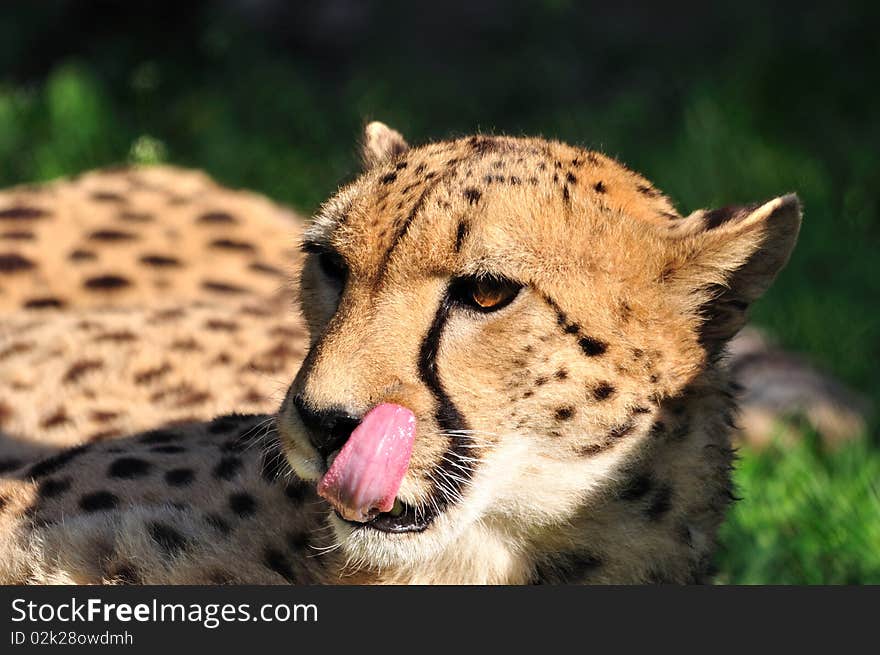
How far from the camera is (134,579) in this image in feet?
7.35

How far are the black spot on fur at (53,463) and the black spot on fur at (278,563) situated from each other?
53cm

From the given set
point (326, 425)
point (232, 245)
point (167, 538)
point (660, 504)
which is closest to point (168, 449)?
point (167, 538)

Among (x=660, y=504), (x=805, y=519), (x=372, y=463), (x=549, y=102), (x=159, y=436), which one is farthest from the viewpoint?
(x=549, y=102)

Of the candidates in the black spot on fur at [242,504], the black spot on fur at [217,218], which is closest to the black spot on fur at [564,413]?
the black spot on fur at [242,504]

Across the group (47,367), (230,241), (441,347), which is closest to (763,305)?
(230,241)

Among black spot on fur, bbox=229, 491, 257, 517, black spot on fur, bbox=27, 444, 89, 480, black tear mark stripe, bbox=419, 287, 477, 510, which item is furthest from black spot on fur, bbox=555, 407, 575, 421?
black spot on fur, bbox=27, 444, 89, 480

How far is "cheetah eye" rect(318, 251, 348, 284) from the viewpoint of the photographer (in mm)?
2109

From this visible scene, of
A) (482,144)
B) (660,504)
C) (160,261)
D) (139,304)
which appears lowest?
(660,504)

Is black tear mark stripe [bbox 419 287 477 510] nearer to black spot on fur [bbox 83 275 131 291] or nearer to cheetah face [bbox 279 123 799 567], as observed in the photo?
cheetah face [bbox 279 123 799 567]

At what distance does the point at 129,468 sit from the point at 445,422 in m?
0.80

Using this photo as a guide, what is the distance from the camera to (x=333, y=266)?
7.09 feet

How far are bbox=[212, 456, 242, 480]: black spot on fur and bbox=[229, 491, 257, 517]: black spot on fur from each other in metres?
0.06

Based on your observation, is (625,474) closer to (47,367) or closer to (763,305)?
(47,367)

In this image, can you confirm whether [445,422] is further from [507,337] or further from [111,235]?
[111,235]
